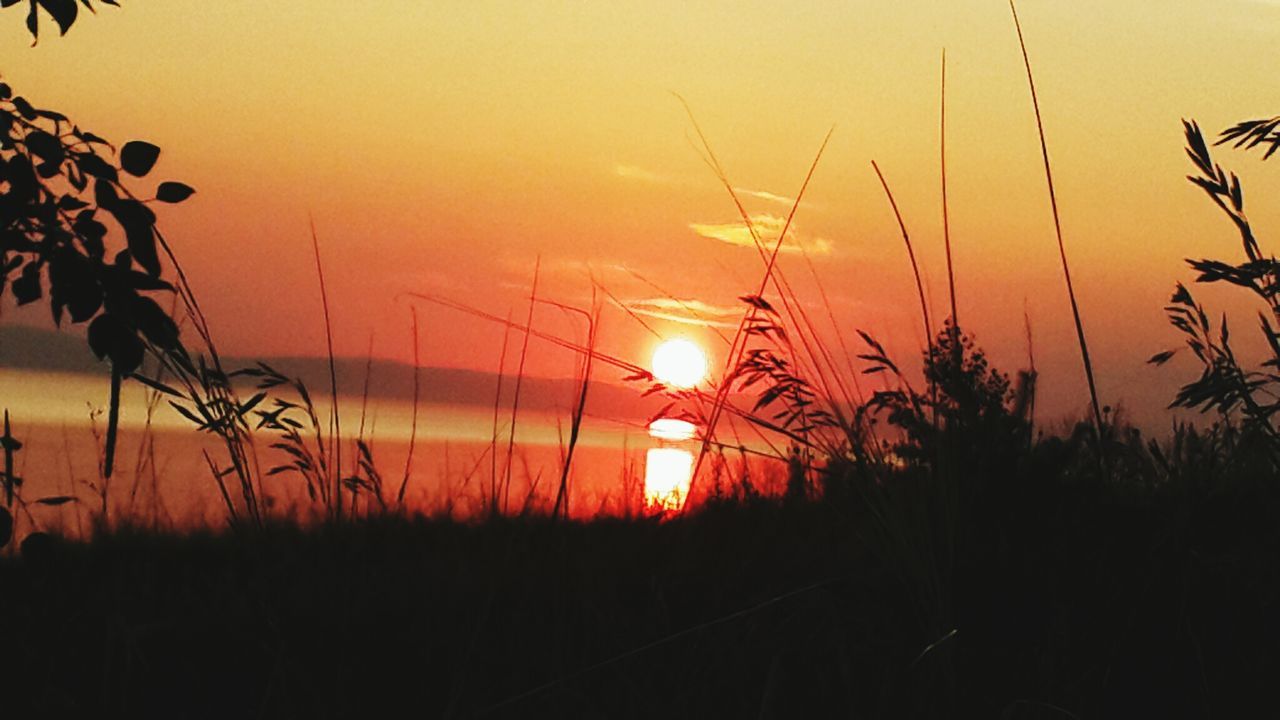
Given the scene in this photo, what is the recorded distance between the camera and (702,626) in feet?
6.32

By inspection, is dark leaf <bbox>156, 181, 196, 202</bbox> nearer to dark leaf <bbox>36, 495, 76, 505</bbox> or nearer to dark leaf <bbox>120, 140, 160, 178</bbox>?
dark leaf <bbox>120, 140, 160, 178</bbox>

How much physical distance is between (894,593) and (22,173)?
199cm

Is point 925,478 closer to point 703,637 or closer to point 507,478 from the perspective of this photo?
point 703,637

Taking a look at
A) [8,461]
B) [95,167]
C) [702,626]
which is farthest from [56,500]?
[702,626]

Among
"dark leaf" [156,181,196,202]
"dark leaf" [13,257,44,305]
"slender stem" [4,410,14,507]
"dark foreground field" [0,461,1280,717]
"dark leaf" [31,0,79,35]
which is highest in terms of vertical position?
"dark leaf" [31,0,79,35]

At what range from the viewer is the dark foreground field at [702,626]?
2113mm

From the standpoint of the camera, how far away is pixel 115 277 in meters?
2.11

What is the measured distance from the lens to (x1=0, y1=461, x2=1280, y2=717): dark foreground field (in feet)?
6.93

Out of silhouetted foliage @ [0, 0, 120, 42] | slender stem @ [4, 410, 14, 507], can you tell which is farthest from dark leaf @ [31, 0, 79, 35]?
slender stem @ [4, 410, 14, 507]

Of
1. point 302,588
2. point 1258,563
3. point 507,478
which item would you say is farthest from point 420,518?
point 1258,563

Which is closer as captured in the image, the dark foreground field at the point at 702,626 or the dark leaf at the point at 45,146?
the dark foreground field at the point at 702,626

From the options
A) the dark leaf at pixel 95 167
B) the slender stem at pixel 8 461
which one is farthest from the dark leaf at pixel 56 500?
the dark leaf at pixel 95 167

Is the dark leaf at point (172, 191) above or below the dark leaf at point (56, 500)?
above

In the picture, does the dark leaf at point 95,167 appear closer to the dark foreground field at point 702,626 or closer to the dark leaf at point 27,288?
the dark leaf at point 27,288
